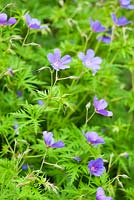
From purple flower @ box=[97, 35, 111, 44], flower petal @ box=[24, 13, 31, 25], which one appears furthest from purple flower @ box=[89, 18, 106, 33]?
flower petal @ box=[24, 13, 31, 25]

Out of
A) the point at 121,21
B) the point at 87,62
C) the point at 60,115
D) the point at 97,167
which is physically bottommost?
the point at 60,115

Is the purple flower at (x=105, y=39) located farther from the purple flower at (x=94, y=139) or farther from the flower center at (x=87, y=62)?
the purple flower at (x=94, y=139)

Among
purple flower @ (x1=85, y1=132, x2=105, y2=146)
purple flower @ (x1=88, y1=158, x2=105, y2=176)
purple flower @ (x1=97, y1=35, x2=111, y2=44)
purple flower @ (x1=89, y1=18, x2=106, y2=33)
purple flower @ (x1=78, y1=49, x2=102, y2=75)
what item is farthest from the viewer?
purple flower @ (x1=97, y1=35, x2=111, y2=44)

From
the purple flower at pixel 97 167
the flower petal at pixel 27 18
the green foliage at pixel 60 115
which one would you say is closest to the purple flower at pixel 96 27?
the green foliage at pixel 60 115

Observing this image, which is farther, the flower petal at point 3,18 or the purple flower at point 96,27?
the purple flower at point 96,27

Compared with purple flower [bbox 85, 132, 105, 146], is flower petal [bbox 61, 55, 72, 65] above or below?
above

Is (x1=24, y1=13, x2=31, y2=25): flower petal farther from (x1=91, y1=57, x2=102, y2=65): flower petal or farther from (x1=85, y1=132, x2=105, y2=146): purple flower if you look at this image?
(x1=85, y1=132, x2=105, y2=146): purple flower

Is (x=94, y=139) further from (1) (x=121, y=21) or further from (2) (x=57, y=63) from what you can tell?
(1) (x=121, y=21)

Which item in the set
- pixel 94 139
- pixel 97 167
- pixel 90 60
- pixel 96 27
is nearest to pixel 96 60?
pixel 90 60

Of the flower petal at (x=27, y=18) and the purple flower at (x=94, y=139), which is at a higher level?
the flower petal at (x=27, y=18)
